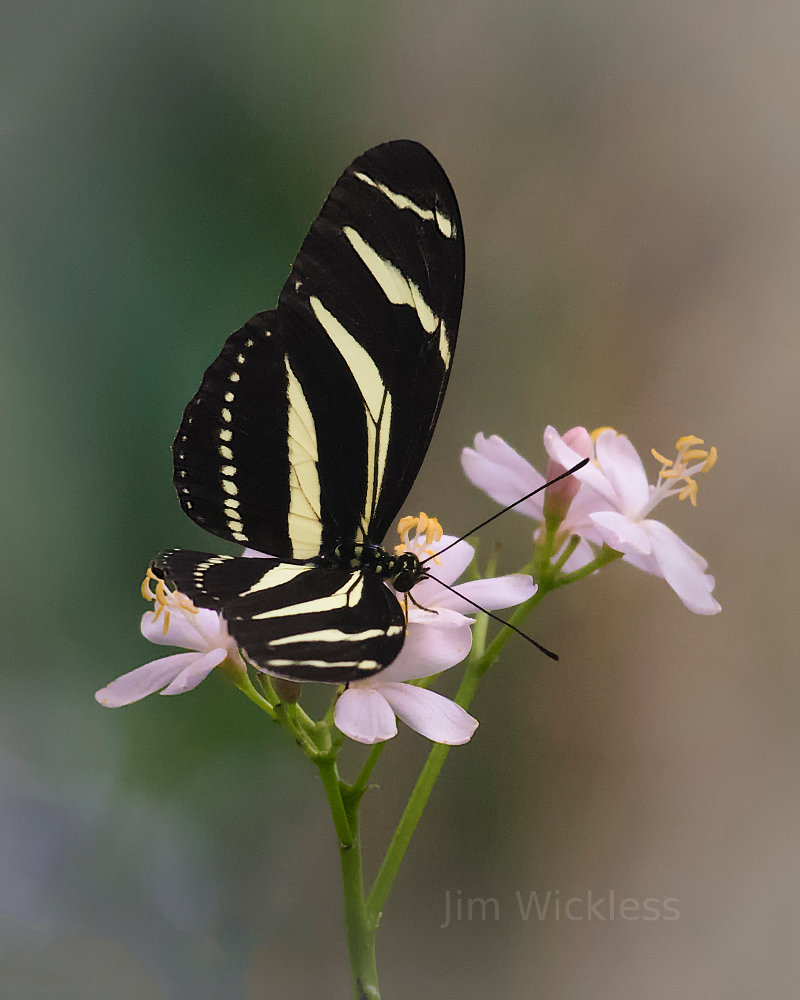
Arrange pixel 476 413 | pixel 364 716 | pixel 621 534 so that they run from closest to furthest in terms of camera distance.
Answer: pixel 364 716
pixel 621 534
pixel 476 413

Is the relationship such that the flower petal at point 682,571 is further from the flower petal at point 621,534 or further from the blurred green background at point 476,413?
the blurred green background at point 476,413

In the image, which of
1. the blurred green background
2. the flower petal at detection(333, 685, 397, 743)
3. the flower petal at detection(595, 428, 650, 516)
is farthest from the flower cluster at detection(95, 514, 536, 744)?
the blurred green background

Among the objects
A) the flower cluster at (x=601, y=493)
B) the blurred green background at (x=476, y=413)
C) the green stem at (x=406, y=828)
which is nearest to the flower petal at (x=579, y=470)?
the flower cluster at (x=601, y=493)

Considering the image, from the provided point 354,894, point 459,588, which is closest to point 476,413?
point 459,588

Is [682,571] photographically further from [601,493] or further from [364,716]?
[364,716]

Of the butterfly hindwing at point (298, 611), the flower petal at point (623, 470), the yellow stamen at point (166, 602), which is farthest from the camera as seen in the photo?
the flower petal at point (623, 470)

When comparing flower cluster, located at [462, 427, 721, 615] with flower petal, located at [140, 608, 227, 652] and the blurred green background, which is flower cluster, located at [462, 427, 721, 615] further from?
the blurred green background
